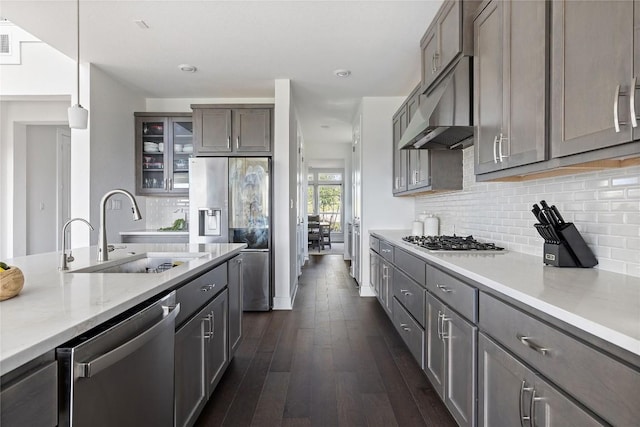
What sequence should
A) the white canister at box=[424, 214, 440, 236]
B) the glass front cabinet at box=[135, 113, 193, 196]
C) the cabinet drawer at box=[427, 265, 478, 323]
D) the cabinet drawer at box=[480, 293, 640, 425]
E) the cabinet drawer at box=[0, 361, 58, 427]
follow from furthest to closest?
the glass front cabinet at box=[135, 113, 193, 196]
the white canister at box=[424, 214, 440, 236]
the cabinet drawer at box=[427, 265, 478, 323]
the cabinet drawer at box=[480, 293, 640, 425]
the cabinet drawer at box=[0, 361, 58, 427]

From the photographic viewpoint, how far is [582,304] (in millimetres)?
976

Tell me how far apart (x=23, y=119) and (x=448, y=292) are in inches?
228

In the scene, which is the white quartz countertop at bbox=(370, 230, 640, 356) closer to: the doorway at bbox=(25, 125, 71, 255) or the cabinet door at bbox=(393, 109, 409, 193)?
the cabinet door at bbox=(393, 109, 409, 193)

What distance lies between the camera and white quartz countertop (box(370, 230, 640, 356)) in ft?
2.68

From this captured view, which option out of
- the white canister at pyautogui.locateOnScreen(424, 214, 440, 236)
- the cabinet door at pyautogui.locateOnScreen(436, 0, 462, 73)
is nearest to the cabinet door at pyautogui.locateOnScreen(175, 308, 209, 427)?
the cabinet door at pyautogui.locateOnScreen(436, 0, 462, 73)

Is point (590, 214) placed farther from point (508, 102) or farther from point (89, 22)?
point (89, 22)

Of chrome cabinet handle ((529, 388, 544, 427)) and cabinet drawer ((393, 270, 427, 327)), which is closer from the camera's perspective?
chrome cabinet handle ((529, 388, 544, 427))

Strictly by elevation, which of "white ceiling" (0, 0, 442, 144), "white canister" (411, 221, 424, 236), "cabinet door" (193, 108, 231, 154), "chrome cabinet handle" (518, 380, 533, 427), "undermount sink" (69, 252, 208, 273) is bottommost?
"chrome cabinet handle" (518, 380, 533, 427)

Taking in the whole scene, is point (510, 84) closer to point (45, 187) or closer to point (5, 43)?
point (5, 43)

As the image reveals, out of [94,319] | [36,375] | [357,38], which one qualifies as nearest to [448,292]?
[94,319]

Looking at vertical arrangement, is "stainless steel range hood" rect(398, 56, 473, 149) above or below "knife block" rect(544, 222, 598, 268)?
above

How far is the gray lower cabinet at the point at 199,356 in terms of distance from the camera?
151 cm

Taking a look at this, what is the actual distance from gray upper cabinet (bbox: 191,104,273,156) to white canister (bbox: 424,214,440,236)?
6.84ft

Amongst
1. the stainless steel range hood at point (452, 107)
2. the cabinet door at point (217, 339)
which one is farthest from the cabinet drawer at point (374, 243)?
the cabinet door at point (217, 339)
